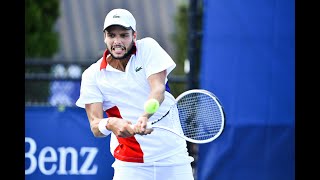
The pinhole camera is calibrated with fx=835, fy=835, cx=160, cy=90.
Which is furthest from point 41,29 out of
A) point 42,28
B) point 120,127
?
point 120,127

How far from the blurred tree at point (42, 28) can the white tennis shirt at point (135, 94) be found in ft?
26.3

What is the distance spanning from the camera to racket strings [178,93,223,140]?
5602 mm

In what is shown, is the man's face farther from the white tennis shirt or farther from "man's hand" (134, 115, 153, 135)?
"man's hand" (134, 115, 153, 135)

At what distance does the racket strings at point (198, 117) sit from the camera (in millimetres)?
5602

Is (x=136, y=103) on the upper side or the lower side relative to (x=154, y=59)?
lower

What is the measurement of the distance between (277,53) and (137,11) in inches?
389

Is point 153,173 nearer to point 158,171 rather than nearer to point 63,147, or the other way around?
point 158,171

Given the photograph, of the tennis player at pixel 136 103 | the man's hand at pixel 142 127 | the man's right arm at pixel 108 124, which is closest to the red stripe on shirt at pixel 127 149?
the tennis player at pixel 136 103

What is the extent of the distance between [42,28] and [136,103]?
8804 mm

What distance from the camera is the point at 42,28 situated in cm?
1386

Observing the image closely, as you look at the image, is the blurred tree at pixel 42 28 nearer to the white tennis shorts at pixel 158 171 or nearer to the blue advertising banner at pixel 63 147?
the blue advertising banner at pixel 63 147

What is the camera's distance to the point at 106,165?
7.41 m
